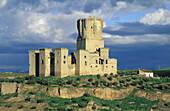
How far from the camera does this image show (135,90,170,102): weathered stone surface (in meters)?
47.8

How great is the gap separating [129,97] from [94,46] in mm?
19477

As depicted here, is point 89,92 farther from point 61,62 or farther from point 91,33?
point 91,33

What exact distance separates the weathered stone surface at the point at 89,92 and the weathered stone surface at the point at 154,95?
2864mm

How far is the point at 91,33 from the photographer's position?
6272cm

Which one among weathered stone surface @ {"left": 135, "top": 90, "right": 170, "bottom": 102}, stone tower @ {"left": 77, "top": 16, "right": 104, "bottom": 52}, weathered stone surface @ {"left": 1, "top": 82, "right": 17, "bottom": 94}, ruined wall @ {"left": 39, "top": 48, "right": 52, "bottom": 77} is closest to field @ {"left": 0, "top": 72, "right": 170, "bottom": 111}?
weathered stone surface @ {"left": 135, "top": 90, "right": 170, "bottom": 102}

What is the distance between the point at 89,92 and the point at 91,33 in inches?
784

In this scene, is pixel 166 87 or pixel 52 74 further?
pixel 52 74

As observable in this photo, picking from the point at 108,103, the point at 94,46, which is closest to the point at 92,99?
the point at 108,103

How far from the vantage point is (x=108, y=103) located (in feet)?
148

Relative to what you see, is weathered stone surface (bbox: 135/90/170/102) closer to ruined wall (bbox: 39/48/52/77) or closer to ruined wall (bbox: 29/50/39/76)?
ruined wall (bbox: 39/48/52/77)

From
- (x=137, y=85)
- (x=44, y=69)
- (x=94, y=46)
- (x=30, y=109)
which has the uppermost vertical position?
(x=94, y=46)

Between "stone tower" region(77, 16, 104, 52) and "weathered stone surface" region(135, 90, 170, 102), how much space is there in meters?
18.9

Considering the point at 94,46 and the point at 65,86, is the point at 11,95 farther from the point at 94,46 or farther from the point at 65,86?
the point at 94,46

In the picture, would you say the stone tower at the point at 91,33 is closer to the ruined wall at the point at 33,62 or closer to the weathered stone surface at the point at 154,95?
the ruined wall at the point at 33,62
